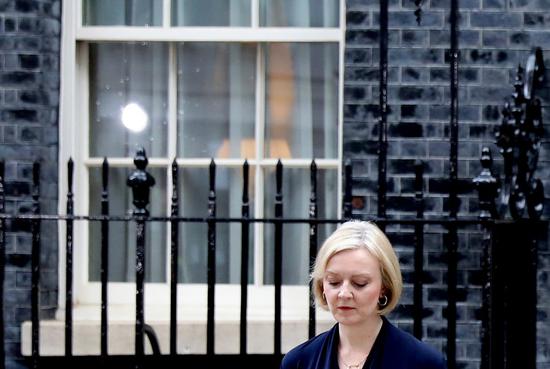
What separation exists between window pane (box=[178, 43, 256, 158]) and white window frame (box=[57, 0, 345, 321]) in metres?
0.05

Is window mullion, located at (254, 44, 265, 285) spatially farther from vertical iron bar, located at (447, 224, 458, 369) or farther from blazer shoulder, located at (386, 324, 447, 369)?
blazer shoulder, located at (386, 324, 447, 369)

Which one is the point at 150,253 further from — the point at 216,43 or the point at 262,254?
the point at 216,43

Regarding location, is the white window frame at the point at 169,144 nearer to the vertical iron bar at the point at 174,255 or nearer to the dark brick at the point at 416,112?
the dark brick at the point at 416,112

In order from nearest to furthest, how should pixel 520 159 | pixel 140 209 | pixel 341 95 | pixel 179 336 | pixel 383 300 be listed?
1. pixel 383 300
2. pixel 520 159
3. pixel 140 209
4. pixel 179 336
5. pixel 341 95

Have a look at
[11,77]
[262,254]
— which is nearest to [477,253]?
[262,254]

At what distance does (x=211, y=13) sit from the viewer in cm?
507

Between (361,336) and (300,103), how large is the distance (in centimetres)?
260

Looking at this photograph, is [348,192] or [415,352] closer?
[415,352]

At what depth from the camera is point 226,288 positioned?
5.00 metres

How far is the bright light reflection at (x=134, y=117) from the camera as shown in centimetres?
507

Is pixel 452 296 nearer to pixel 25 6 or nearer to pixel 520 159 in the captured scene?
pixel 520 159

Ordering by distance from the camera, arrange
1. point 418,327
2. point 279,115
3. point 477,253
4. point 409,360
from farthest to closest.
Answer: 1. point 279,115
2. point 477,253
3. point 418,327
4. point 409,360

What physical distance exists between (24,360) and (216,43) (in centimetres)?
187

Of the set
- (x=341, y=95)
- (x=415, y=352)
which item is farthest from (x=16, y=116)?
(x=415, y=352)
